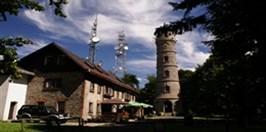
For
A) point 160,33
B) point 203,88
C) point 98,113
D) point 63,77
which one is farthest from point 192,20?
point 203,88

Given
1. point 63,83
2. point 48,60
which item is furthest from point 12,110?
point 48,60

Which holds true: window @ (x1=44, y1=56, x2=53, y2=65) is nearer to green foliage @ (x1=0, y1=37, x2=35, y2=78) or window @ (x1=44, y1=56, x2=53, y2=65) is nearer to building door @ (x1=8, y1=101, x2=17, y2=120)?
building door @ (x1=8, y1=101, x2=17, y2=120)

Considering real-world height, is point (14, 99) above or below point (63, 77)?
below

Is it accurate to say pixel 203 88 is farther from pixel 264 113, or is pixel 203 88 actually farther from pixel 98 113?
pixel 264 113

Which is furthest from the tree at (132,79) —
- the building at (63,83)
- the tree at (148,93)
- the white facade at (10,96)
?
the white facade at (10,96)

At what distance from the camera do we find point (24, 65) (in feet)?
117

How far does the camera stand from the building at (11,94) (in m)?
30.7

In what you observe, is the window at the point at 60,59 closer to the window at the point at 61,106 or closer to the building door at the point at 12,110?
the window at the point at 61,106

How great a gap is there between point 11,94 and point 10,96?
0.27 m

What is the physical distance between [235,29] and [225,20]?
82 centimetres

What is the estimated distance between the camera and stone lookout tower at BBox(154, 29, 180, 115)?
5728 cm

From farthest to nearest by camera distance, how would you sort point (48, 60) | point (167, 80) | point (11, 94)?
1. point (167, 80)
2. point (48, 60)
3. point (11, 94)

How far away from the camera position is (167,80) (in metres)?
57.2

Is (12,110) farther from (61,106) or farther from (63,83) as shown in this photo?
(63,83)
